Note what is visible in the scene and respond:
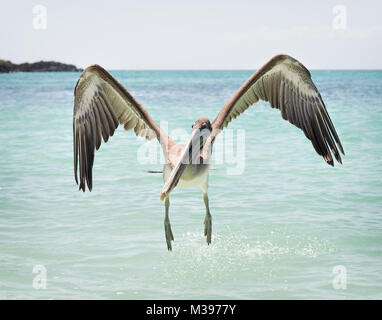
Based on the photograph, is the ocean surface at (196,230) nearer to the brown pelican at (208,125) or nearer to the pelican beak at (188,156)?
the brown pelican at (208,125)

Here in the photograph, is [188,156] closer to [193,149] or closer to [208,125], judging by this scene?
[193,149]

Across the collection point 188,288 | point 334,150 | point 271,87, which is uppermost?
point 271,87

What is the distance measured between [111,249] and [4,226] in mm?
2076

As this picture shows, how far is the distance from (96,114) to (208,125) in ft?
6.04

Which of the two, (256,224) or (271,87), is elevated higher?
(271,87)

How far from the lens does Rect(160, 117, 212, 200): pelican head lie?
6.29 meters

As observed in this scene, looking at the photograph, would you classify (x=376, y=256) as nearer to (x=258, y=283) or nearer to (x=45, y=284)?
(x=258, y=283)

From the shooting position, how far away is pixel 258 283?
7.27m

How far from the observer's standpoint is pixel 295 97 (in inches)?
323

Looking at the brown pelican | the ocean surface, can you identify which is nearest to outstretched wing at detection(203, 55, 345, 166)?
the brown pelican

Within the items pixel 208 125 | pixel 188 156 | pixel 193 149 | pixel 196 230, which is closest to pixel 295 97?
pixel 208 125

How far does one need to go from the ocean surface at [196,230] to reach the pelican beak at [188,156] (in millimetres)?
1543

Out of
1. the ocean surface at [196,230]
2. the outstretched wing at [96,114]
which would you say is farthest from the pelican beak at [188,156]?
the ocean surface at [196,230]

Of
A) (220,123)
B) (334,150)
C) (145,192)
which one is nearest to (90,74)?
(220,123)
